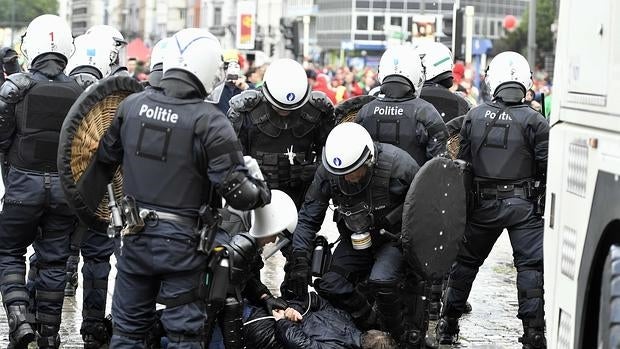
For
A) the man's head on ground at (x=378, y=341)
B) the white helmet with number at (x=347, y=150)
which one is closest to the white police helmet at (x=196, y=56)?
the white helmet with number at (x=347, y=150)

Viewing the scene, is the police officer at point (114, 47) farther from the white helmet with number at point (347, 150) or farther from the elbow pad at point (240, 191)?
the elbow pad at point (240, 191)

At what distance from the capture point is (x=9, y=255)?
9102mm

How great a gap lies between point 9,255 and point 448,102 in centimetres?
409

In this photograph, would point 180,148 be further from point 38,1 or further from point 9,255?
point 38,1

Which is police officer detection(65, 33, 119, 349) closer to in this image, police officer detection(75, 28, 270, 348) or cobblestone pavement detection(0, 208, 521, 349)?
cobblestone pavement detection(0, 208, 521, 349)

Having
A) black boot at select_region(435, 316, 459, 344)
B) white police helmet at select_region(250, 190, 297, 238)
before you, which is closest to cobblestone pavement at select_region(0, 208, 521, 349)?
black boot at select_region(435, 316, 459, 344)

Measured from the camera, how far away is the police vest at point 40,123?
29.3 ft

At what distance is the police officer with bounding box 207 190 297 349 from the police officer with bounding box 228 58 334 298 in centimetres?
165

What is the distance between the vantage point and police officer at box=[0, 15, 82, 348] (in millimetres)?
8922

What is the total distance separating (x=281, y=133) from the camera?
10.2 m

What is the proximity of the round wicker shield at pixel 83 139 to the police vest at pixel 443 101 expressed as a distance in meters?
4.15

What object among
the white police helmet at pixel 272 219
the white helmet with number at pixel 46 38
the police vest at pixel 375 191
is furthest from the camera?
the white helmet with number at pixel 46 38

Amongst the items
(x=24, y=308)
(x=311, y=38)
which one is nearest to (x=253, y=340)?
(x=24, y=308)

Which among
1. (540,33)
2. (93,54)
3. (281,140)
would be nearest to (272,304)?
(281,140)
